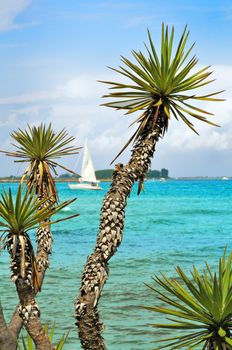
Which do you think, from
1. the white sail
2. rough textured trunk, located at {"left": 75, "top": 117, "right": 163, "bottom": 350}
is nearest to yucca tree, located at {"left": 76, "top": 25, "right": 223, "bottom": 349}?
rough textured trunk, located at {"left": 75, "top": 117, "right": 163, "bottom": 350}

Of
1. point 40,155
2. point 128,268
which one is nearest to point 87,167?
point 128,268

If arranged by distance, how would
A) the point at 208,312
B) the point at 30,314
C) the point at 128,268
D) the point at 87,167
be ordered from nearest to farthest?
the point at 208,312, the point at 30,314, the point at 128,268, the point at 87,167

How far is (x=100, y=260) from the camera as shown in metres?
7.16

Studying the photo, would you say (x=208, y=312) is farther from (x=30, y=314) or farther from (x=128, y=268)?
(x=128, y=268)

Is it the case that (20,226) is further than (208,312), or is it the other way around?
(20,226)

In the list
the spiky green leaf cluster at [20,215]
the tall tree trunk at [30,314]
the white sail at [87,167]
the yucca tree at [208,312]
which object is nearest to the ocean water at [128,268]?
the yucca tree at [208,312]

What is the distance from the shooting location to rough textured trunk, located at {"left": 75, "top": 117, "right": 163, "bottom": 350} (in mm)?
7039

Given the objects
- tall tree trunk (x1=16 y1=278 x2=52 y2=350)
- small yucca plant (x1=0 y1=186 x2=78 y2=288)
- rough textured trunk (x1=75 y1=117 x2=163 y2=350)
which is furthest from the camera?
tall tree trunk (x1=16 y1=278 x2=52 y2=350)

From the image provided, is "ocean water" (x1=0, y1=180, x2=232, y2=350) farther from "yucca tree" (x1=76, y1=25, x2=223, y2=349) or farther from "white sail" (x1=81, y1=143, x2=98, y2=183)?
"white sail" (x1=81, y1=143, x2=98, y2=183)

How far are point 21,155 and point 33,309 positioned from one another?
4.43 m

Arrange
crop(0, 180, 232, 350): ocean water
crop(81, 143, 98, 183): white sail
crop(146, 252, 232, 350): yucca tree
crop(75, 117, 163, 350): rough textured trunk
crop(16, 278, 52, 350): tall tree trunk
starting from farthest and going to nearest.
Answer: crop(81, 143, 98, 183): white sail
crop(0, 180, 232, 350): ocean water
crop(16, 278, 52, 350): tall tree trunk
crop(75, 117, 163, 350): rough textured trunk
crop(146, 252, 232, 350): yucca tree

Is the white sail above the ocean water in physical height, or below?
above

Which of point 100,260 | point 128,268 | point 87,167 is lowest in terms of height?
point 128,268

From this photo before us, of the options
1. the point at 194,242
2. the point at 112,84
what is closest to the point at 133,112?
the point at 112,84
